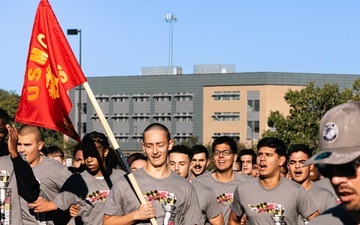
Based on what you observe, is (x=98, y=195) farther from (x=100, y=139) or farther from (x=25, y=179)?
(x=25, y=179)

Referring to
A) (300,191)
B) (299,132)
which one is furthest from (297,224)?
(299,132)

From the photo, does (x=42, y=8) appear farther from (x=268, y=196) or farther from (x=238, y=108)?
(x=238, y=108)

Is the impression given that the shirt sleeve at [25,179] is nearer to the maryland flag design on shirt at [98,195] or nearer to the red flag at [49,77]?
the red flag at [49,77]

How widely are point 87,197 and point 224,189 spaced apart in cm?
286

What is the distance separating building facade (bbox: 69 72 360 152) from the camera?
111688 millimetres

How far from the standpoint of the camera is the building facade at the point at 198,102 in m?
112

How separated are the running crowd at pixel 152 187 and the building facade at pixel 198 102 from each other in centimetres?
9492

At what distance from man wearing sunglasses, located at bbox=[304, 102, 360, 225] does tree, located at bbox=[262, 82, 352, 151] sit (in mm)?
73300

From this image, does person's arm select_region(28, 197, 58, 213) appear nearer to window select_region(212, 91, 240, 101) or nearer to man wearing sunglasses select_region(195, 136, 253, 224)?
man wearing sunglasses select_region(195, 136, 253, 224)

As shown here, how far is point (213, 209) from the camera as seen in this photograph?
421 inches

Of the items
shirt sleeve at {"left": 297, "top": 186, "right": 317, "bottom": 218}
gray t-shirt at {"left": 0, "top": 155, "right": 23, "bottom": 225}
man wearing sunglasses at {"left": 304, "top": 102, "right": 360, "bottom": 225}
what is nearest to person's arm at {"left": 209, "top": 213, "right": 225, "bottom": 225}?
shirt sleeve at {"left": 297, "top": 186, "right": 317, "bottom": 218}

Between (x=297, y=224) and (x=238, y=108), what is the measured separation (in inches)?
4062

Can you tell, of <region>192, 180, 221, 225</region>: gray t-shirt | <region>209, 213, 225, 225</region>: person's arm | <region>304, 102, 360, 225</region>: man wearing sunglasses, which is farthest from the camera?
<region>192, 180, 221, 225</region>: gray t-shirt

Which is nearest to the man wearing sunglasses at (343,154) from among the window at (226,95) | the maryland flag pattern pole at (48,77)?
the maryland flag pattern pole at (48,77)
